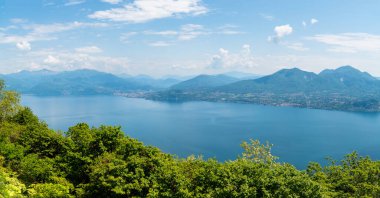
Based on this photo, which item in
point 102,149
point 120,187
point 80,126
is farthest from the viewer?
point 80,126

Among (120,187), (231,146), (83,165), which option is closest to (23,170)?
(83,165)

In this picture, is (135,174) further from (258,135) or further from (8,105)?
(258,135)

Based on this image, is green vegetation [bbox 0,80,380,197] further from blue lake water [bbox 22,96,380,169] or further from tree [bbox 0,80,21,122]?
blue lake water [bbox 22,96,380,169]

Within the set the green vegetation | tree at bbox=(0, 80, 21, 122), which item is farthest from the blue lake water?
the green vegetation

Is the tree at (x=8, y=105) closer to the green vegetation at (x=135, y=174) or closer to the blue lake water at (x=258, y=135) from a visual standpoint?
the green vegetation at (x=135, y=174)

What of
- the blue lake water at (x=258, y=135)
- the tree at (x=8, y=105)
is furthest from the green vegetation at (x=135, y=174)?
the blue lake water at (x=258, y=135)

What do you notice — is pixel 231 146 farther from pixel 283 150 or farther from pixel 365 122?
pixel 365 122

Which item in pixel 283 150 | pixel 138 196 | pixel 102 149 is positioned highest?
pixel 102 149

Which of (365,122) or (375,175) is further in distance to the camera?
(365,122)
